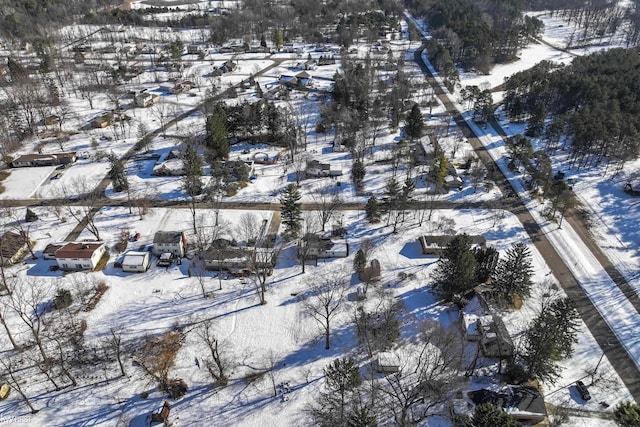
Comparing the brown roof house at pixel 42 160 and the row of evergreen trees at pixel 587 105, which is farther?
the brown roof house at pixel 42 160

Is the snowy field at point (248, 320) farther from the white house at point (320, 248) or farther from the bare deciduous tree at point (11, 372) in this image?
the bare deciduous tree at point (11, 372)

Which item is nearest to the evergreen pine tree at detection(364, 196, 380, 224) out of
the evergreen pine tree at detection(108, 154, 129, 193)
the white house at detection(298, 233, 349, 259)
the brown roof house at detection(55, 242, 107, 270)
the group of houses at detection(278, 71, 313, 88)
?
the white house at detection(298, 233, 349, 259)

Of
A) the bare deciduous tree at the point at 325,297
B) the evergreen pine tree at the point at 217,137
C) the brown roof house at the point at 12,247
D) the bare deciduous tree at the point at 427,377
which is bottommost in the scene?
the bare deciduous tree at the point at 427,377

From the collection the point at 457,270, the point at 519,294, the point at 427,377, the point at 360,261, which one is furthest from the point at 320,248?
the point at 519,294

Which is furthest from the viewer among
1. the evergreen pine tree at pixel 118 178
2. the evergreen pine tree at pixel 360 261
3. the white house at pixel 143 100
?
the white house at pixel 143 100

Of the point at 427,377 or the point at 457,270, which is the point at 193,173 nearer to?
the point at 457,270

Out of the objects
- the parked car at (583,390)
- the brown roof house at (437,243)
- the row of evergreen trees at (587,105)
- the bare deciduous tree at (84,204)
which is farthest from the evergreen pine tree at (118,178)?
the row of evergreen trees at (587,105)

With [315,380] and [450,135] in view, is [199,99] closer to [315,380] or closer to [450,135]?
[450,135]
